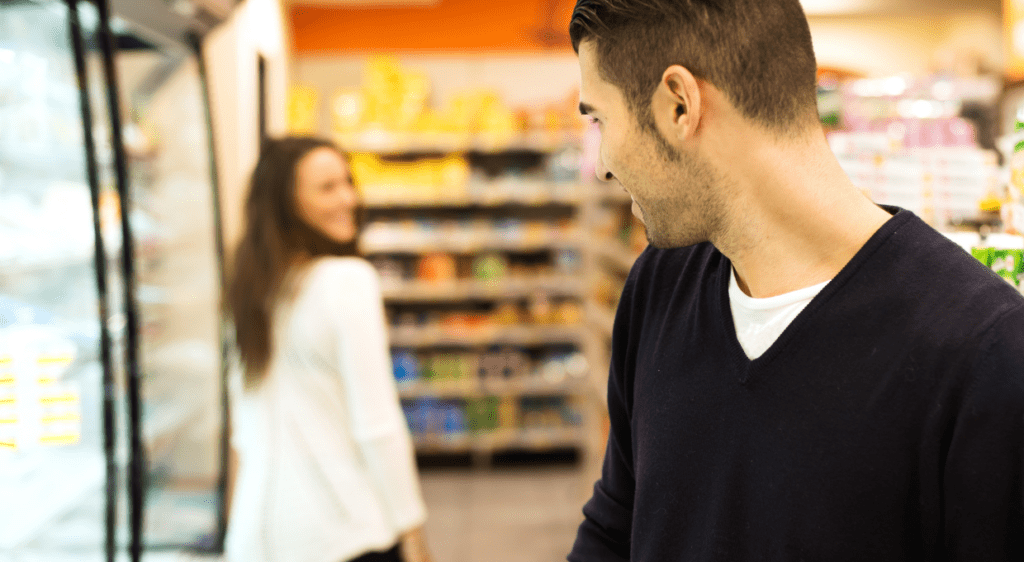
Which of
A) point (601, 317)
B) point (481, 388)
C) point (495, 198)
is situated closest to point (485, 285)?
point (495, 198)

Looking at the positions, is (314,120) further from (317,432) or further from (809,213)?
(809,213)

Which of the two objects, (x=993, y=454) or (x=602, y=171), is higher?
(x=602, y=171)

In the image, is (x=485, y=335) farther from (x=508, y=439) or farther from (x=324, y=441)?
(x=324, y=441)

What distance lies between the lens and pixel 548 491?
5.05m

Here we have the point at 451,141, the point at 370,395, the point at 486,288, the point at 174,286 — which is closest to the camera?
the point at 370,395

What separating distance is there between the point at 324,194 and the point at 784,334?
1.54 meters

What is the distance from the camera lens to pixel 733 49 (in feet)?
2.63

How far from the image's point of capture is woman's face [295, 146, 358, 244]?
2.01 m

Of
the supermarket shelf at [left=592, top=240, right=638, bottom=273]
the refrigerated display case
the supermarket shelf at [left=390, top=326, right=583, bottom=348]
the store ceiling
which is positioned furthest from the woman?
the store ceiling

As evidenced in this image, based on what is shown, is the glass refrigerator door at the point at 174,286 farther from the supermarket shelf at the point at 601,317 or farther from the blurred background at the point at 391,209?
the supermarket shelf at the point at 601,317

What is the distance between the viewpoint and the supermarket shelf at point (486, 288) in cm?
539

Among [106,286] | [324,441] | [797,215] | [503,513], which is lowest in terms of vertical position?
[503,513]

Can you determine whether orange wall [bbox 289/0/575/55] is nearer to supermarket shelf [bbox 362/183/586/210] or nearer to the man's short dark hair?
supermarket shelf [bbox 362/183/586/210]

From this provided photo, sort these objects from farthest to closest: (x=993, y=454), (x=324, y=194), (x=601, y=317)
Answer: (x=601, y=317) → (x=324, y=194) → (x=993, y=454)
